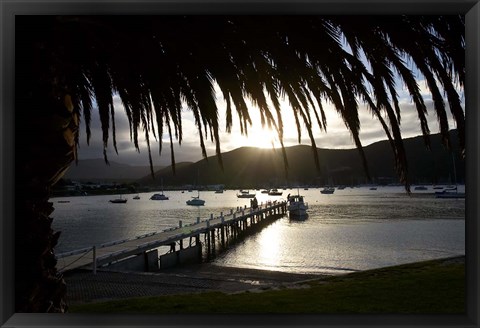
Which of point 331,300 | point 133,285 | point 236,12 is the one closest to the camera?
point 236,12

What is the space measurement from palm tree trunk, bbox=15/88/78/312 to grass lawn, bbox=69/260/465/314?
3.98 meters

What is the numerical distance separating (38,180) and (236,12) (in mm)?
1887

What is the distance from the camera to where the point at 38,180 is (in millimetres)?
2883

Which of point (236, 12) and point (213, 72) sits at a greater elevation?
point (236, 12)

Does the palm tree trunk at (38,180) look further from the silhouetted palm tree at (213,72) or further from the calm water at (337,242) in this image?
the calm water at (337,242)

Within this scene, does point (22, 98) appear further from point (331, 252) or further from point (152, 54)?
point (331, 252)

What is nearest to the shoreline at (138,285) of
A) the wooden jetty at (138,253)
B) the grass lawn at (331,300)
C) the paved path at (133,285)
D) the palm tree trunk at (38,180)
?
the paved path at (133,285)

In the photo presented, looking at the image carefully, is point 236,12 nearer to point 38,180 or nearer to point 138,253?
point 38,180

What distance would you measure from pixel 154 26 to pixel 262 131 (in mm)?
1164

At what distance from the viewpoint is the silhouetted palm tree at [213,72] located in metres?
2.88

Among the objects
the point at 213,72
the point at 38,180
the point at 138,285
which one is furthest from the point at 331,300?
the point at 38,180

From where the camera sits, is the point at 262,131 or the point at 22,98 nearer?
the point at 22,98

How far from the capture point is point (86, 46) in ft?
11.0

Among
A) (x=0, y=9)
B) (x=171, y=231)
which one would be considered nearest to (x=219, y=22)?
(x=0, y=9)
